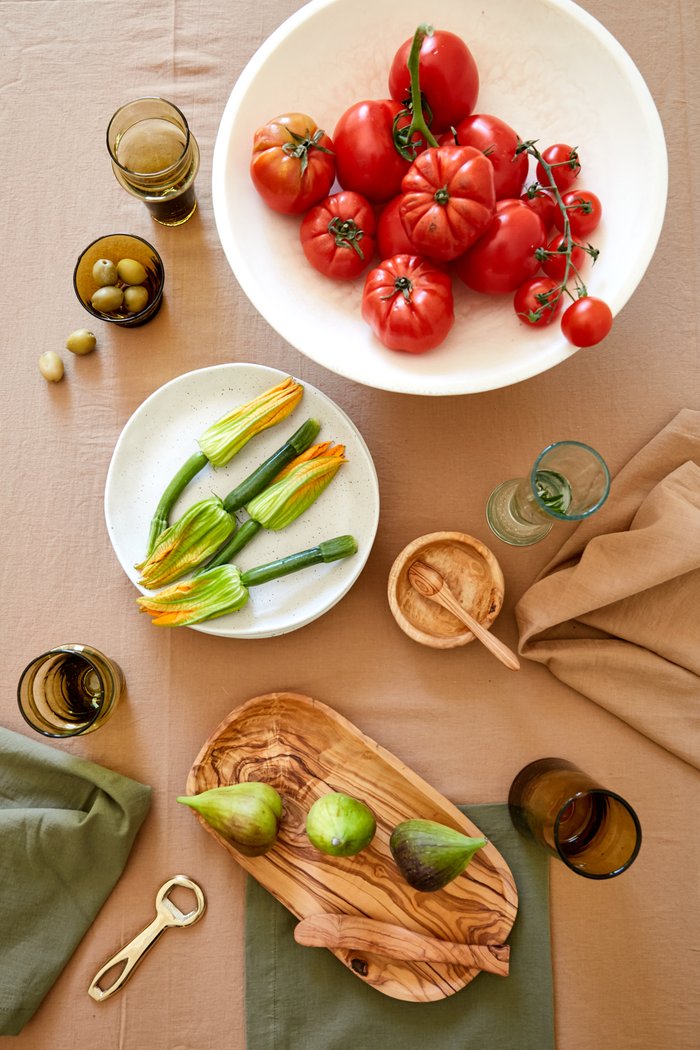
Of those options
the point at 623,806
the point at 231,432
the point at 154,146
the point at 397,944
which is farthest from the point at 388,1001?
the point at 154,146

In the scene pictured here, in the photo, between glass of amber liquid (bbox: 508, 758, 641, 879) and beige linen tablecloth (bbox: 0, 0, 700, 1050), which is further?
beige linen tablecloth (bbox: 0, 0, 700, 1050)

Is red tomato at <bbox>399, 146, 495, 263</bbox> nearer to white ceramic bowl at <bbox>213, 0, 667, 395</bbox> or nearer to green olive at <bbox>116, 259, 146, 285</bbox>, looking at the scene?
white ceramic bowl at <bbox>213, 0, 667, 395</bbox>

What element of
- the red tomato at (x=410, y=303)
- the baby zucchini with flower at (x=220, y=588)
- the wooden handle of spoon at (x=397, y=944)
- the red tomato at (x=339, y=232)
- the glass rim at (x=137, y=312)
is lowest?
the wooden handle of spoon at (x=397, y=944)

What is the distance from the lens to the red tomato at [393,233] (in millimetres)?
995

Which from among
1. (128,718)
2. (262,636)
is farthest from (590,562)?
(128,718)

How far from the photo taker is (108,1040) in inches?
43.8

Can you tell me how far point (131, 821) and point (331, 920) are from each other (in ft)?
1.06

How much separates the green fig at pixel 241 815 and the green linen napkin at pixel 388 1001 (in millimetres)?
145

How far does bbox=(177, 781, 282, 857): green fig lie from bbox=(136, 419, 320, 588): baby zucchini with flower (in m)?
0.32

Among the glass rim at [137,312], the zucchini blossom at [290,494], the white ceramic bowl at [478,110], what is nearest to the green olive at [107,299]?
the glass rim at [137,312]

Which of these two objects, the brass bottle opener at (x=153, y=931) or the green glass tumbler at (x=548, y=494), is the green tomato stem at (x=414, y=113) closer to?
the green glass tumbler at (x=548, y=494)

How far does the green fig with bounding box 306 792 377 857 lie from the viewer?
101 centimetres

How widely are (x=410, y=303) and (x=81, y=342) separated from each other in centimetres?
57

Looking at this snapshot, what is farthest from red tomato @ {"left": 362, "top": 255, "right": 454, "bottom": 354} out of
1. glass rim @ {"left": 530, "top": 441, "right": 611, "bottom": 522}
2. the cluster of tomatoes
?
glass rim @ {"left": 530, "top": 441, "right": 611, "bottom": 522}
